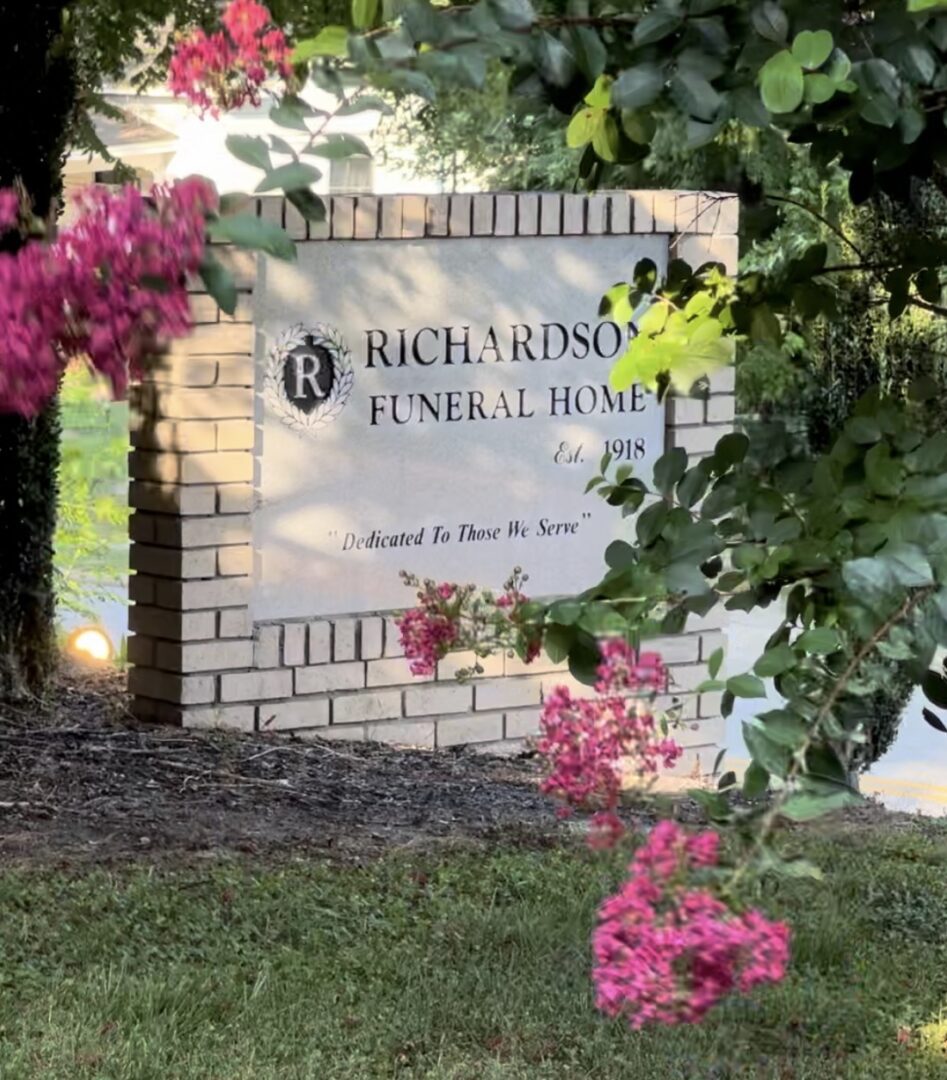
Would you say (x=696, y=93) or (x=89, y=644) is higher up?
(x=696, y=93)

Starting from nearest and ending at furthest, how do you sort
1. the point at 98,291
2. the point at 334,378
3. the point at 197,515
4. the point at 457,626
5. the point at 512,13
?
the point at 98,291, the point at 512,13, the point at 457,626, the point at 197,515, the point at 334,378

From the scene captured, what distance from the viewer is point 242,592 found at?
668 cm

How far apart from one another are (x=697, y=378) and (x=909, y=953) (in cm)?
205

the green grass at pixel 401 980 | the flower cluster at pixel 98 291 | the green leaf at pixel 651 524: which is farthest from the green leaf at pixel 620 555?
the flower cluster at pixel 98 291

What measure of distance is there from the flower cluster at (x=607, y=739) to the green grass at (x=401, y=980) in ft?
5.63

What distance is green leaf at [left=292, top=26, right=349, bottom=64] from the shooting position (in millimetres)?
1984

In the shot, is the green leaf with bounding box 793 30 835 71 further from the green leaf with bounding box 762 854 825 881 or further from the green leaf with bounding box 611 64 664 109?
the green leaf with bounding box 762 854 825 881

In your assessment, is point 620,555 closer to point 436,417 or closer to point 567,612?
point 567,612

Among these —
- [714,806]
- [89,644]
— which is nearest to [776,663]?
[714,806]

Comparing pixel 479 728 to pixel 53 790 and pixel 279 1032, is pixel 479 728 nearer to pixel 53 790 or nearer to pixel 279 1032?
pixel 53 790

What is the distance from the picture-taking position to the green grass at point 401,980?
383 centimetres

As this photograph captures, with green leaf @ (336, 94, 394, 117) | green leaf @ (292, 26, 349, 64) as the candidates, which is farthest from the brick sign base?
green leaf @ (336, 94, 394, 117)

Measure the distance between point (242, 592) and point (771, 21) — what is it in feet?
14.6

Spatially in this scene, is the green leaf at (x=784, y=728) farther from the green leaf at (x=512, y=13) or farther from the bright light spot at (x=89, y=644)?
the bright light spot at (x=89, y=644)
